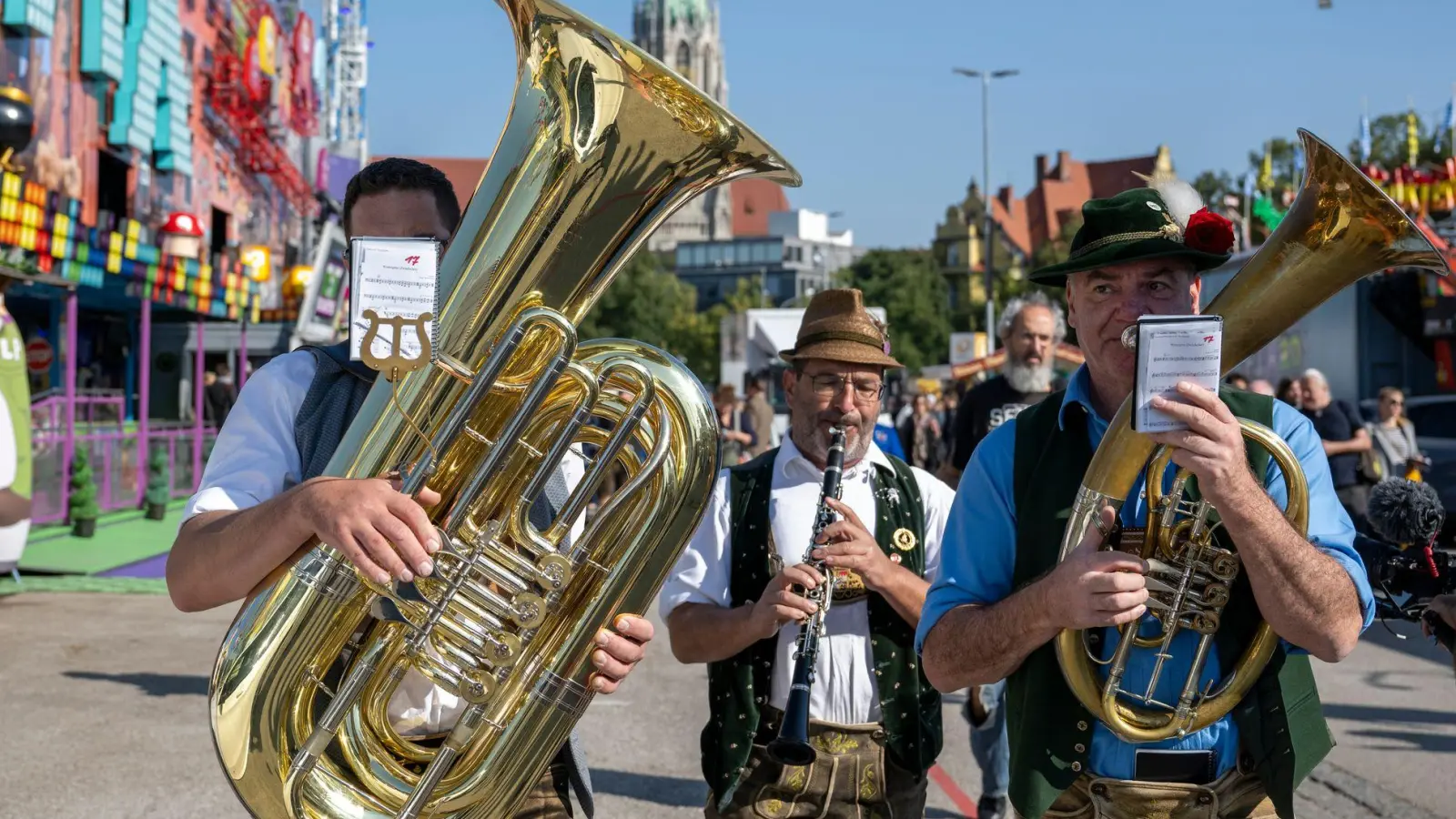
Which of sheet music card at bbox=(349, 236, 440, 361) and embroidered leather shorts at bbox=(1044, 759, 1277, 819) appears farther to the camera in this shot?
embroidered leather shorts at bbox=(1044, 759, 1277, 819)

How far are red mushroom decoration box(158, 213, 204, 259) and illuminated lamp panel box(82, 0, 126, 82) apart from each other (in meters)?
1.87

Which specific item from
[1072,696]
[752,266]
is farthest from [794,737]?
[752,266]

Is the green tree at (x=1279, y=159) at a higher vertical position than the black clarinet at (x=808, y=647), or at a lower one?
higher

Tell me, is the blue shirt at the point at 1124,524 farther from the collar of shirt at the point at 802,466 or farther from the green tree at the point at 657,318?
the green tree at the point at 657,318

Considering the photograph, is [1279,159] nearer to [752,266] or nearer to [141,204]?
[141,204]

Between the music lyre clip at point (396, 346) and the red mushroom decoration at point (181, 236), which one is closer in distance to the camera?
the music lyre clip at point (396, 346)

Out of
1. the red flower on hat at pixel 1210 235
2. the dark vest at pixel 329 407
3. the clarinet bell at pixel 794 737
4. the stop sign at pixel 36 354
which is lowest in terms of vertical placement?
the clarinet bell at pixel 794 737

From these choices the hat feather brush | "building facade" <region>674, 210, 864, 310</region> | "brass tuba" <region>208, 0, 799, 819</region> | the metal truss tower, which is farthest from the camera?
"building facade" <region>674, 210, 864, 310</region>

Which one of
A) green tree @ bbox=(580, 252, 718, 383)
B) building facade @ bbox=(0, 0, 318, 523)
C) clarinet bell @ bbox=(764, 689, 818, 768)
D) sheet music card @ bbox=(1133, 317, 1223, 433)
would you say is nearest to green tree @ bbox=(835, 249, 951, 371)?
green tree @ bbox=(580, 252, 718, 383)

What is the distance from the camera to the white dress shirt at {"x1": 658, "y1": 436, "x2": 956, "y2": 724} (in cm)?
328

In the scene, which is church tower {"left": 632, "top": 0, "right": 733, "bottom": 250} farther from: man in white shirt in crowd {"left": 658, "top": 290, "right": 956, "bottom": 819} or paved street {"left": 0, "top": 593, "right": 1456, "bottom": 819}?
man in white shirt in crowd {"left": 658, "top": 290, "right": 956, "bottom": 819}

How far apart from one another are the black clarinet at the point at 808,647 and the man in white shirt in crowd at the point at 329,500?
1.55ft

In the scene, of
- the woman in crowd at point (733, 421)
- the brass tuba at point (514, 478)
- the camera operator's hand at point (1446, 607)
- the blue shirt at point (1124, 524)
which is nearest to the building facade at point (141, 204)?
the woman in crowd at point (733, 421)

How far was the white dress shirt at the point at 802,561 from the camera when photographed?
10.8ft
